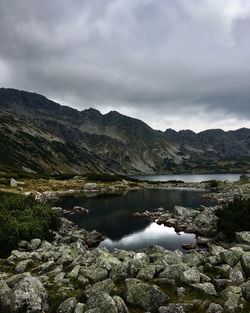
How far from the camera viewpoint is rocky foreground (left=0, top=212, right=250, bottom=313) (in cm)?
1889

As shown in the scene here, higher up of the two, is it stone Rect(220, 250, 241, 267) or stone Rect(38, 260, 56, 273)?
stone Rect(220, 250, 241, 267)

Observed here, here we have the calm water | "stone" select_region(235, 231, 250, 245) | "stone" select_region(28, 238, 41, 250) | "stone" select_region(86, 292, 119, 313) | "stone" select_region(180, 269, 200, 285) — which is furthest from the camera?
the calm water

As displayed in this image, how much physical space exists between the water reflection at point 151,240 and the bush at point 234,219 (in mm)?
4882

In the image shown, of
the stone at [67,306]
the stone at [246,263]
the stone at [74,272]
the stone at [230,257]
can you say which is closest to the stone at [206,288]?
the stone at [246,263]

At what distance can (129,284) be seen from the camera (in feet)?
67.7

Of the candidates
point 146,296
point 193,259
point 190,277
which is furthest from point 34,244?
point 190,277

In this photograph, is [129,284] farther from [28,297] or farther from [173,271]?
[28,297]

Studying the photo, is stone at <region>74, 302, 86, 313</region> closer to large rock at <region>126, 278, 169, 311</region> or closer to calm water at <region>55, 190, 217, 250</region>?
large rock at <region>126, 278, 169, 311</region>

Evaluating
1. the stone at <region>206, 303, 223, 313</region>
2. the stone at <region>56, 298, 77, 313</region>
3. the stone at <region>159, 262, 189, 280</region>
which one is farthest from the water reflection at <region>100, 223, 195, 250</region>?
the stone at <region>206, 303, 223, 313</region>

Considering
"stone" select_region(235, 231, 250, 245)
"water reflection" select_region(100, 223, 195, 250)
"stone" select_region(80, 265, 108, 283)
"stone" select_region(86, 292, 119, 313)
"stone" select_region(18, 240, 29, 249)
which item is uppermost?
"stone" select_region(80, 265, 108, 283)

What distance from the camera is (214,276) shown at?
2312 cm

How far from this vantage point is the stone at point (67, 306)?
62.1 ft

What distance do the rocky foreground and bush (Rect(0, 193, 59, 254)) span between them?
425 inches

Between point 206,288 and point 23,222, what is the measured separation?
94.6ft
